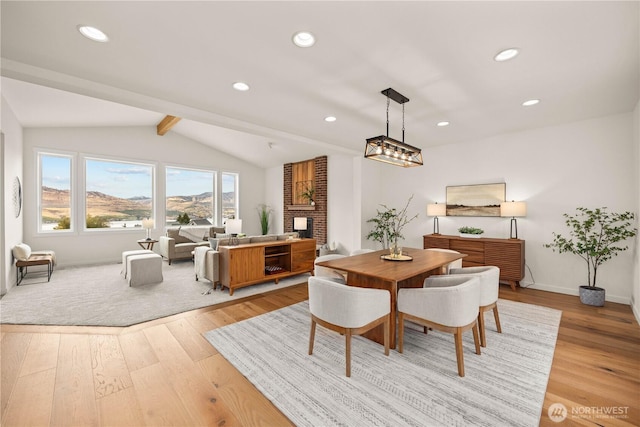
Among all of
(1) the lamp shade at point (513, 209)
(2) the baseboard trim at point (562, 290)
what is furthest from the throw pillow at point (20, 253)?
(2) the baseboard trim at point (562, 290)

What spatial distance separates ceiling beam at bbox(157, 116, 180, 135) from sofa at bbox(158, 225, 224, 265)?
252 cm

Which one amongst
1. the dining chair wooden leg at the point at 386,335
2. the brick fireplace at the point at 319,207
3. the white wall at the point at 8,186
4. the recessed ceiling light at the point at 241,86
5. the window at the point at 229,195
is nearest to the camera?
the dining chair wooden leg at the point at 386,335

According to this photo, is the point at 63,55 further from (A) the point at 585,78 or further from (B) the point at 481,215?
(B) the point at 481,215

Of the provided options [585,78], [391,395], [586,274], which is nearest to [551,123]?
[585,78]

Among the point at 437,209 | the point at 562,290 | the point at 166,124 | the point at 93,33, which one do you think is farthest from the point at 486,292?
the point at 166,124

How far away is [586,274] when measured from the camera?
3936 mm

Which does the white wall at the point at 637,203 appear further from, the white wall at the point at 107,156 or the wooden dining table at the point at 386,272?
the white wall at the point at 107,156

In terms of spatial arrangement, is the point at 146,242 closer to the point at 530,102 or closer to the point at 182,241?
the point at 182,241

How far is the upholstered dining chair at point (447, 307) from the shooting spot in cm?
206

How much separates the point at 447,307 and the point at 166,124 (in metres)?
7.16

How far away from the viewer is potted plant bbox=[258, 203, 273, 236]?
8.65 meters

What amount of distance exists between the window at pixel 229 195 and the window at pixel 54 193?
3.64 meters

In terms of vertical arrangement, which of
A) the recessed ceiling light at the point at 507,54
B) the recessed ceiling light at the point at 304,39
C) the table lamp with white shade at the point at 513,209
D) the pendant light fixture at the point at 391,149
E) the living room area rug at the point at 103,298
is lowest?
the living room area rug at the point at 103,298

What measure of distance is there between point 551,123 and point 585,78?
5.53 ft
